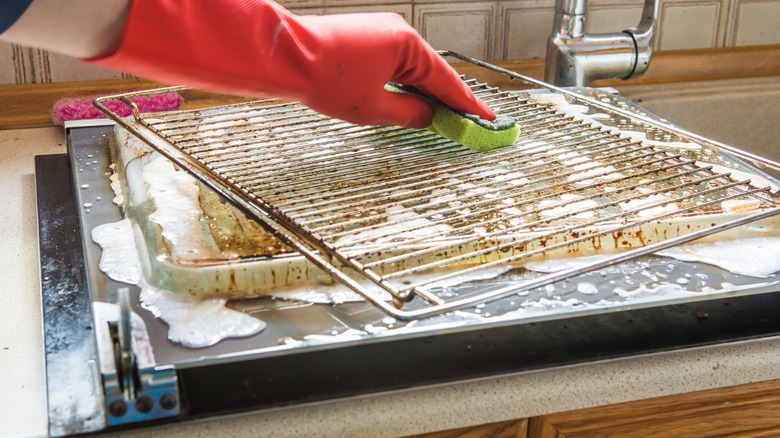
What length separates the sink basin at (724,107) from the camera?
5.35 ft

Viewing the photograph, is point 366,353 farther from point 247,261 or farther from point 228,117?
point 228,117

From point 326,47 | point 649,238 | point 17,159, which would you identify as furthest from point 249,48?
point 17,159

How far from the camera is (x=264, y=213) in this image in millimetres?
833

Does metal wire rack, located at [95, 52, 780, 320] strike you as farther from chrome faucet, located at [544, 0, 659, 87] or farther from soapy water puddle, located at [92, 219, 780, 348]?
chrome faucet, located at [544, 0, 659, 87]

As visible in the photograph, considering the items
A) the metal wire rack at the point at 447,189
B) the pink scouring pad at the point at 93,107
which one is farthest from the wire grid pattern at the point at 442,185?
the pink scouring pad at the point at 93,107

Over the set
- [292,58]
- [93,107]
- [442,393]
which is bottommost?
[442,393]

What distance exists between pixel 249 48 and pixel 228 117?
293 mm

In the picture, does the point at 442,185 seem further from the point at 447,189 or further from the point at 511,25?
the point at 511,25

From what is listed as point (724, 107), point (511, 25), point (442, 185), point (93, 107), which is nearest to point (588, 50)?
point (511, 25)

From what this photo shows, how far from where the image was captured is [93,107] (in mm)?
1302

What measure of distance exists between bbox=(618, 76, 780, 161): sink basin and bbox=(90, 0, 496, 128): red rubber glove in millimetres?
715

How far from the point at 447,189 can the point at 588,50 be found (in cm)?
63

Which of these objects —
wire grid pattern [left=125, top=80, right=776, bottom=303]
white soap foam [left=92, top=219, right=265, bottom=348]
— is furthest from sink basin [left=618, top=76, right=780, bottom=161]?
white soap foam [left=92, top=219, right=265, bottom=348]

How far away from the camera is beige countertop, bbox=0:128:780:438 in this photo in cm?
65
